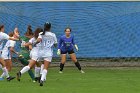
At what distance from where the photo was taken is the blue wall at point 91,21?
28.9 metres

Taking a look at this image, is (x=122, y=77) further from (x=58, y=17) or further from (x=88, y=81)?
(x=58, y=17)

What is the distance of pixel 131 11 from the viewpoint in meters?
28.9

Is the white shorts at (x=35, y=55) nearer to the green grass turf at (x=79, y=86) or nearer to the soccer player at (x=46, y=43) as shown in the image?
the soccer player at (x=46, y=43)

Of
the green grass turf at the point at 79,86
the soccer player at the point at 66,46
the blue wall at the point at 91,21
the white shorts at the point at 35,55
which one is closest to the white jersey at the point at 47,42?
the white shorts at the point at 35,55

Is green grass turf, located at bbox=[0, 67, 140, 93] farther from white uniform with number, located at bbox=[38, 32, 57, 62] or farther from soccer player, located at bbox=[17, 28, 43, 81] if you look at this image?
white uniform with number, located at bbox=[38, 32, 57, 62]

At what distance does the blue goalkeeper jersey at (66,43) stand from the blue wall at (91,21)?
3570 mm

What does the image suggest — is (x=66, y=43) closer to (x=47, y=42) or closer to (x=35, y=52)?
(x=35, y=52)

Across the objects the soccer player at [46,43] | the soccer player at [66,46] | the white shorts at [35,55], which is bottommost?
the soccer player at [66,46]

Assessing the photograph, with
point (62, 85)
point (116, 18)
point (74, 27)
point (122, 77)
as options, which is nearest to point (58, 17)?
point (74, 27)

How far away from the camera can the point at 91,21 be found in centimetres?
2889

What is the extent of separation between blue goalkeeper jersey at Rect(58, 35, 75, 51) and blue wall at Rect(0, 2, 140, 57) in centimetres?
357

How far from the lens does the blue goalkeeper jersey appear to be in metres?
25.1

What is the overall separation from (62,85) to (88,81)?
194cm

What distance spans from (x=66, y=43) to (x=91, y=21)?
4158 millimetres
